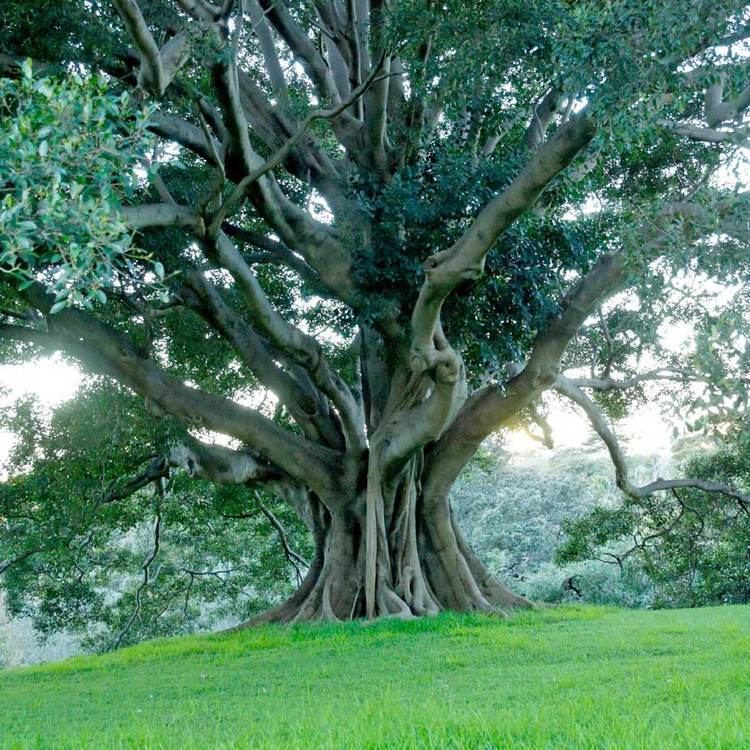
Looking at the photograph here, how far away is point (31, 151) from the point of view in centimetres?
355

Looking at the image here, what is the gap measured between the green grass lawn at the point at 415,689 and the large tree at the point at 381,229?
1.58m

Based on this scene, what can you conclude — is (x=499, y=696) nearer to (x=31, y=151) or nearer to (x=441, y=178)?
(x=31, y=151)

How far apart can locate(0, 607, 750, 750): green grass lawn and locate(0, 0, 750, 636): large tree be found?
1.58m

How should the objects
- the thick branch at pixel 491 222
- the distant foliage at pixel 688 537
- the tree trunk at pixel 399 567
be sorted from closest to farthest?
1. the thick branch at pixel 491 222
2. the tree trunk at pixel 399 567
3. the distant foliage at pixel 688 537

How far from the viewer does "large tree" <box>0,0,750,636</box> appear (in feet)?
20.6

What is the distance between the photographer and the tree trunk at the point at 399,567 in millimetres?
11445

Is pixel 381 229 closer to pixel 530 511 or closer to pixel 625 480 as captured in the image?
pixel 625 480

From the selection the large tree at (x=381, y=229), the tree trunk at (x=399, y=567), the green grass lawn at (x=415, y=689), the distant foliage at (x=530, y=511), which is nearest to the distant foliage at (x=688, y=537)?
the large tree at (x=381, y=229)

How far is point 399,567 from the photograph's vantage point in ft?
38.0

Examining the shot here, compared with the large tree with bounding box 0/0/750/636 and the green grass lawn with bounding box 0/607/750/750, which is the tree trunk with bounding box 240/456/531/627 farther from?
the green grass lawn with bounding box 0/607/750/750

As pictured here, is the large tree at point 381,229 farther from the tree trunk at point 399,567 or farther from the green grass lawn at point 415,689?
the green grass lawn at point 415,689

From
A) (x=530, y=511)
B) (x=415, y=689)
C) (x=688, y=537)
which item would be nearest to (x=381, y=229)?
(x=415, y=689)

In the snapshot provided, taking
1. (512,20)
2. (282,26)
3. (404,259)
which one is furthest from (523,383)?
(282,26)

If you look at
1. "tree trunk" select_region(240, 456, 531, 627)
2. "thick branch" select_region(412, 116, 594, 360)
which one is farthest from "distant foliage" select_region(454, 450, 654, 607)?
"thick branch" select_region(412, 116, 594, 360)
